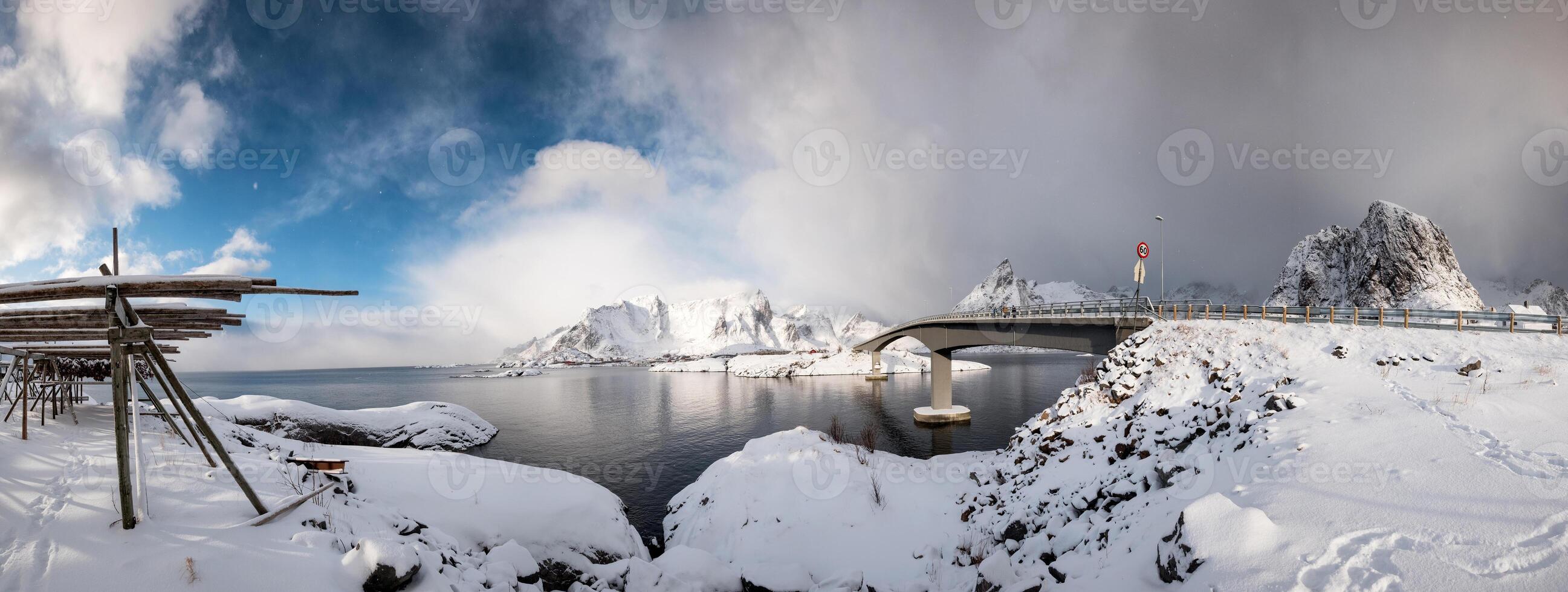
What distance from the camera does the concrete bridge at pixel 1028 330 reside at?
25.9m

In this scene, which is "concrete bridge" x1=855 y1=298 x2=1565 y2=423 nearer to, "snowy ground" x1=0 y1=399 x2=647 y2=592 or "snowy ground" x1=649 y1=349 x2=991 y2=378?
"snowy ground" x1=0 y1=399 x2=647 y2=592

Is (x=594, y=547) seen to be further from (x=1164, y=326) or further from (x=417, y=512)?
(x=1164, y=326)

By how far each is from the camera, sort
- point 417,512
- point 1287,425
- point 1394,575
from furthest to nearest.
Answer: point 417,512, point 1287,425, point 1394,575

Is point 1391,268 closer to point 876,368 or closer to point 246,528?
point 876,368

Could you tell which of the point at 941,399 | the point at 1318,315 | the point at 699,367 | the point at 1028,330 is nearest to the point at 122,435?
the point at 1318,315

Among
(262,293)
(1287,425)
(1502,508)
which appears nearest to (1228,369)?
(1287,425)

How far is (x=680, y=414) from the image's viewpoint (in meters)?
58.3

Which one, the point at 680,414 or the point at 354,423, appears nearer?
the point at 354,423

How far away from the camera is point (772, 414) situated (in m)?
54.6

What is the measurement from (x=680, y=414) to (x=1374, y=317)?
2185 inches

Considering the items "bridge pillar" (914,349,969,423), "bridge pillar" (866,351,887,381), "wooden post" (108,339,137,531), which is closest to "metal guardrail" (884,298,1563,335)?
"bridge pillar" (914,349,969,423)

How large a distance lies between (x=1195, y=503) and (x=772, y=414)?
1907 inches

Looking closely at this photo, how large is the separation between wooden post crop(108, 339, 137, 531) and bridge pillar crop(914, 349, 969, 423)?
4639 cm

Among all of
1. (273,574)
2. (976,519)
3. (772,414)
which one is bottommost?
(772,414)
